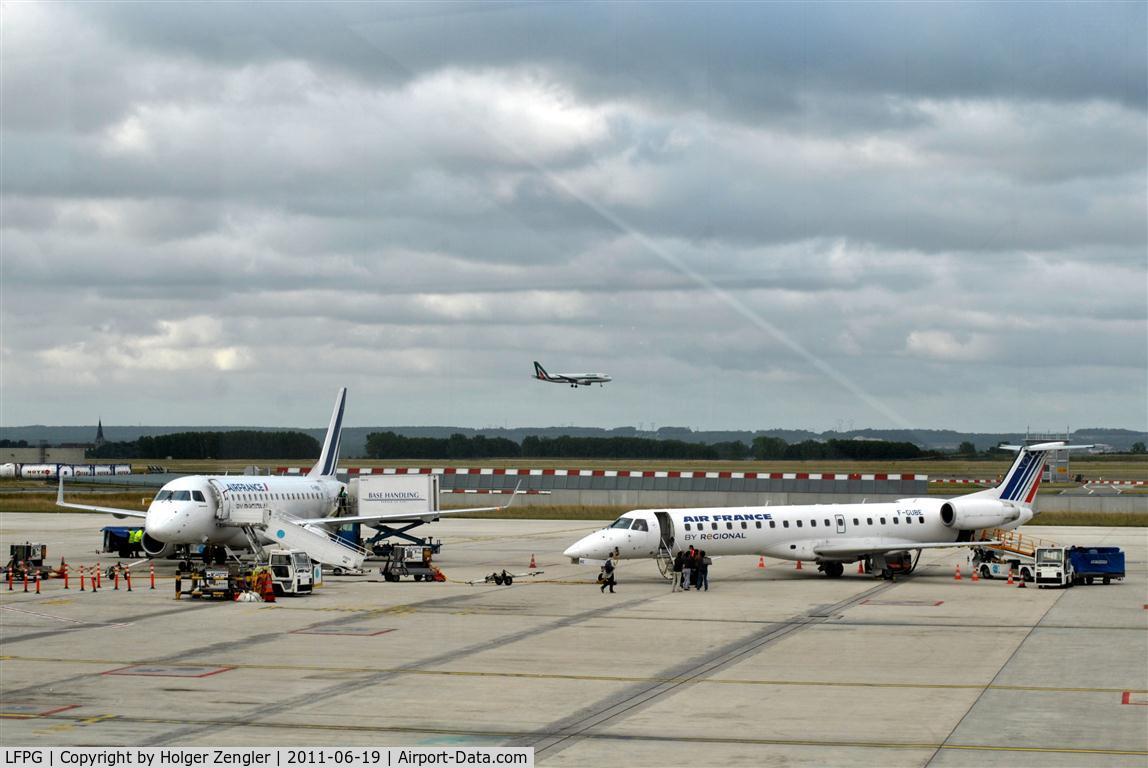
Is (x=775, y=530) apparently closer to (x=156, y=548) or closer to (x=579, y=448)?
(x=156, y=548)

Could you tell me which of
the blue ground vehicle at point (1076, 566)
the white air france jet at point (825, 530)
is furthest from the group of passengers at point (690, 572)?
the blue ground vehicle at point (1076, 566)

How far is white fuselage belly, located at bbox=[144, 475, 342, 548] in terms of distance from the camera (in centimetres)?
5275

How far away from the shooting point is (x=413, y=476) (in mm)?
63031

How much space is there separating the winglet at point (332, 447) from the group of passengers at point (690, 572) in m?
28.9

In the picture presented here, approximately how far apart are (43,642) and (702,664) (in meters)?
17.8

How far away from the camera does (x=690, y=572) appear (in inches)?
1941

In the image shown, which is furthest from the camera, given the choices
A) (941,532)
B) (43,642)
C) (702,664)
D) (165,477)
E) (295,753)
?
(165,477)

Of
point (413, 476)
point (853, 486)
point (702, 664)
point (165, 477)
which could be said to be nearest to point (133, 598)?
point (413, 476)

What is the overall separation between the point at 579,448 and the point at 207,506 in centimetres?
5050

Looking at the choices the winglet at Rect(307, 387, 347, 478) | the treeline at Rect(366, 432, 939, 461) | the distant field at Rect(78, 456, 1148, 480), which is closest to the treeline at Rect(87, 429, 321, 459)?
the distant field at Rect(78, 456, 1148, 480)

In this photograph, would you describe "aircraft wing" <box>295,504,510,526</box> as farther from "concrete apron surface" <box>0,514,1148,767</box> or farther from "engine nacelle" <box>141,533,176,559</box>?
"concrete apron surface" <box>0,514,1148,767</box>

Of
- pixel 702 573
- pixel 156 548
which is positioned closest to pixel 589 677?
pixel 702 573

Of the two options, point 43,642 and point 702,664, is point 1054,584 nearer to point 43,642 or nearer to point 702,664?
point 702,664

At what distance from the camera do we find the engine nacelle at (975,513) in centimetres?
5556
